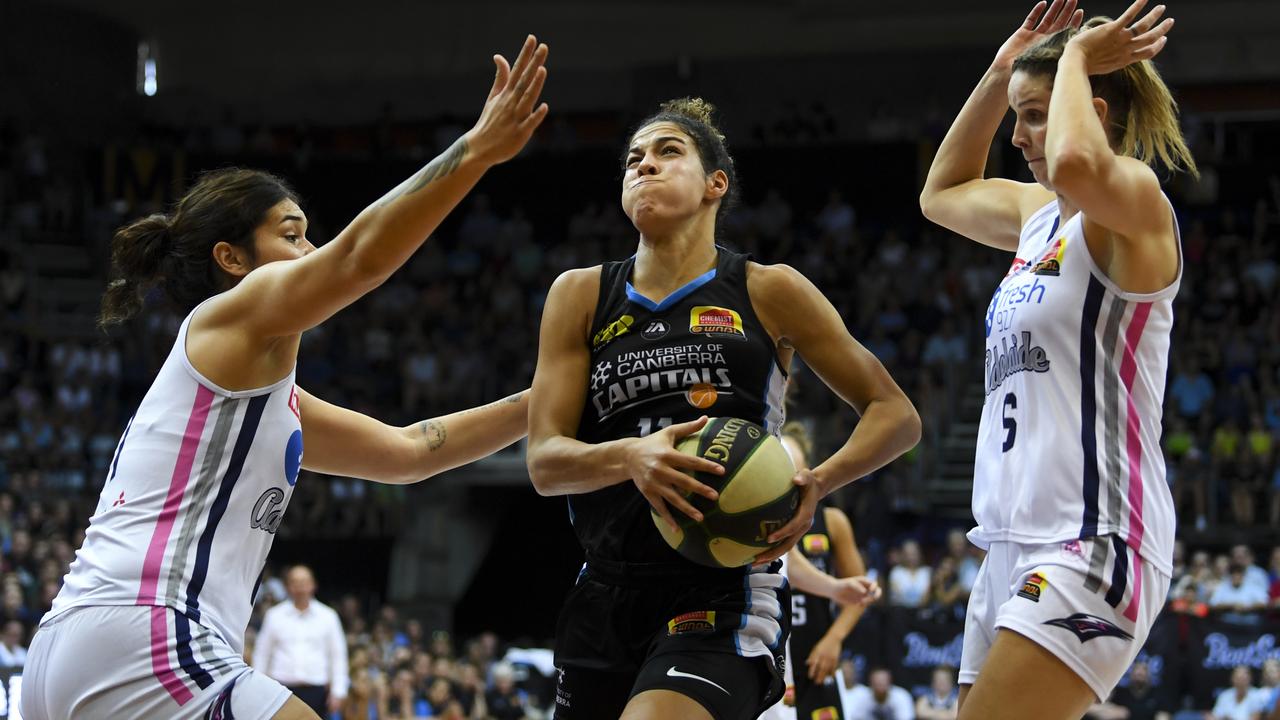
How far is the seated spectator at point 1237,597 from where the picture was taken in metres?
13.6

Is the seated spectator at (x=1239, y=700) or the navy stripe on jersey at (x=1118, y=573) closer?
the navy stripe on jersey at (x=1118, y=573)

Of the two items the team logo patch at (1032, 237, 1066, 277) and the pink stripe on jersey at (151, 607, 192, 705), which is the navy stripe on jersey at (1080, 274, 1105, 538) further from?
Answer: the pink stripe on jersey at (151, 607, 192, 705)

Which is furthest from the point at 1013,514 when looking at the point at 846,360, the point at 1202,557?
the point at 1202,557

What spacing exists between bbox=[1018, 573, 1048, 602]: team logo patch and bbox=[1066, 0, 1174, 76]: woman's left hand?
1356mm

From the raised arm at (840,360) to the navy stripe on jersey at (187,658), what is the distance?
1.77 meters

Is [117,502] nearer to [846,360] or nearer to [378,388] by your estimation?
[846,360]

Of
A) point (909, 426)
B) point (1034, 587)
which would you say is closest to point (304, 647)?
point (909, 426)

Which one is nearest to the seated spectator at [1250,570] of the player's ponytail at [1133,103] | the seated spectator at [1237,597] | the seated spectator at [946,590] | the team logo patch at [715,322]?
the seated spectator at [1237,597]

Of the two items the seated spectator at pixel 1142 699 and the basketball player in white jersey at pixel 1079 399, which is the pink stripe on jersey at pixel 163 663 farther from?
the seated spectator at pixel 1142 699

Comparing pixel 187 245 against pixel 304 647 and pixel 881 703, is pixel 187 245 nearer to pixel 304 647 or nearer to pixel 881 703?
pixel 304 647

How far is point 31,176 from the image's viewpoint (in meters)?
26.4

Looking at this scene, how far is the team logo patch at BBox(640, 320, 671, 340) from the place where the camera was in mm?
4012

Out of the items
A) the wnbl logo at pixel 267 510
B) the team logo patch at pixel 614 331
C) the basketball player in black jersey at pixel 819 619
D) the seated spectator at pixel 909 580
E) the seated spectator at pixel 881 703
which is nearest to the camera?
the wnbl logo at pixel 267 510

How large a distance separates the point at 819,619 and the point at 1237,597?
8574 millimetres
